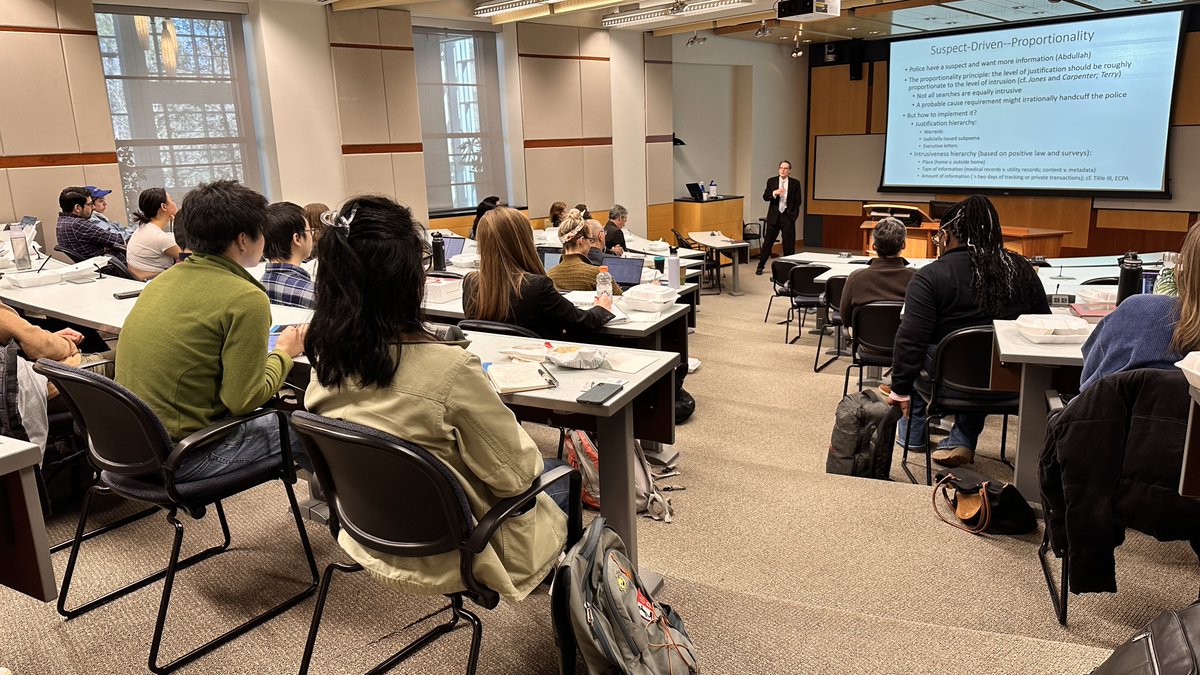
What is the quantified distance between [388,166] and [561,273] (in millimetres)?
4586

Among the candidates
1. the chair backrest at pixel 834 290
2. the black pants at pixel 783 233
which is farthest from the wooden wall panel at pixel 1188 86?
the chair backrest at pixel 834 290

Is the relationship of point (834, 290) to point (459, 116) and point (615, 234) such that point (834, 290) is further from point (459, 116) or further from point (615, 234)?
point (459, 116)

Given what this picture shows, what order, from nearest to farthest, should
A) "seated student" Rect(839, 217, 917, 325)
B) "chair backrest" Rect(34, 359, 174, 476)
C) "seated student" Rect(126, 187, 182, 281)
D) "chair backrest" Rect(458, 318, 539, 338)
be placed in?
"chair backrest" Rect(34, 359, 174, 476) < "chair backrest" Rect(458, 318, 539, 338) < "seated student" Rect(839, 217, 917, 325) < "seated student" Rect(126, 187, 182, 281)

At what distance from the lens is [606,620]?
5.87ft

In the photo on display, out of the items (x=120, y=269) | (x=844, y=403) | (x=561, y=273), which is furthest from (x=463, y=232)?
(x=844, y=403)

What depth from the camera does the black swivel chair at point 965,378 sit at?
3367 mm

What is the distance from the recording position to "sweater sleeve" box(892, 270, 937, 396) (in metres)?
3.57

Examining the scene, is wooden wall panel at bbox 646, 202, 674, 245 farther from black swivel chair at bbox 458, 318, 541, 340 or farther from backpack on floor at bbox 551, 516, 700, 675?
backpack on floor at bbox 551, 516, 700, 675

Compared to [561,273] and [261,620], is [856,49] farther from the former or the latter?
[261,620]

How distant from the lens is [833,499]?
135 inches

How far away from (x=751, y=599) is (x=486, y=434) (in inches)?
46.0

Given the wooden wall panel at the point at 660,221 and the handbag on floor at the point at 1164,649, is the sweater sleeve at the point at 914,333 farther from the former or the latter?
the wooden wall panel at the point at 660,221

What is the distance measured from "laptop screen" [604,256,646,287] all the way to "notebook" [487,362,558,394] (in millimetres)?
2540

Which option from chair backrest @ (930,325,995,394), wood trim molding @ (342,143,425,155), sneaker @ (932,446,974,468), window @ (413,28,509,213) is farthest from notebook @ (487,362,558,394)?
window @ (413,28,509,213)
